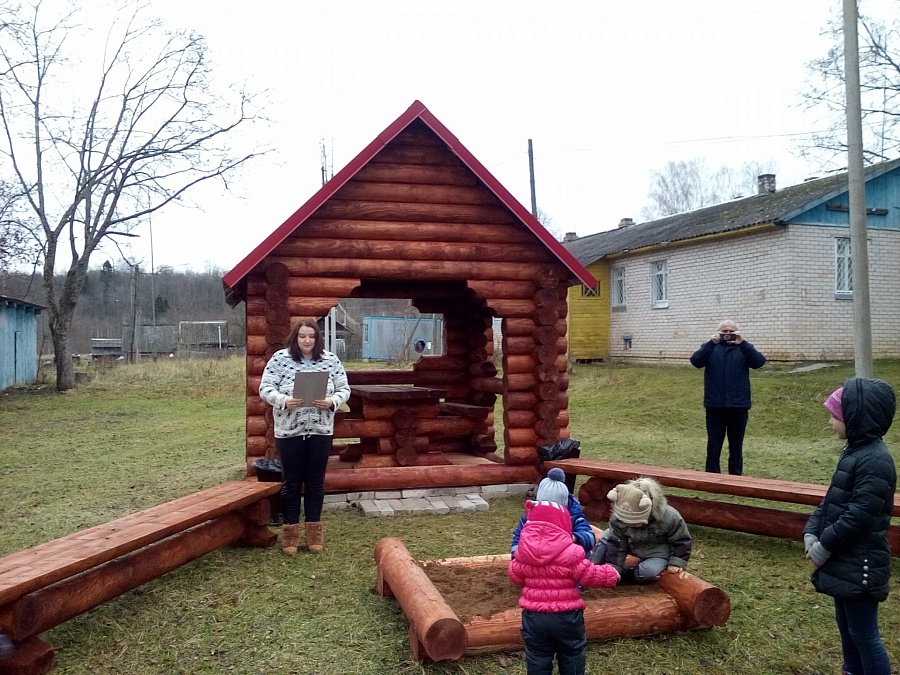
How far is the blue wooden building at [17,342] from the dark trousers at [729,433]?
23.2m

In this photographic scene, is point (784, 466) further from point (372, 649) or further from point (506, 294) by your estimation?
point (372, 649)

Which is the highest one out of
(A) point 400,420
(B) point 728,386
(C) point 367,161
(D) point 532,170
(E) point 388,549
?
(D) point 532,170

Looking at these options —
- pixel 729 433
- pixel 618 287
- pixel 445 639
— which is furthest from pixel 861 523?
pixel 618 287

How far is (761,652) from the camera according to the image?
427 centimetres

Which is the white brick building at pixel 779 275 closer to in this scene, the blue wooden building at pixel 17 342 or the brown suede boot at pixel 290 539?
the brown suede boot at pixel 290 539

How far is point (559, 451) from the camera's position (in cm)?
811

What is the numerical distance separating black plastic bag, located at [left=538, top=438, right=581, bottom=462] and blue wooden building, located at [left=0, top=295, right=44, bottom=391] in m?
21.9

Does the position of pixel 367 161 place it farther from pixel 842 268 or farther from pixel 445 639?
pixel 842 268

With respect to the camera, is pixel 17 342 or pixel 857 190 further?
pixel 17 342

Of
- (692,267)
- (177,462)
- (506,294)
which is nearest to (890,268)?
(692,267)

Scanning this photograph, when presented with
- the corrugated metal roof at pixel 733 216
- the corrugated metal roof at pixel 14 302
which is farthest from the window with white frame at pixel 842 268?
the corrugated metal roof at pixel 14 302

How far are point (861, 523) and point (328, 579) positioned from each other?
142 inches

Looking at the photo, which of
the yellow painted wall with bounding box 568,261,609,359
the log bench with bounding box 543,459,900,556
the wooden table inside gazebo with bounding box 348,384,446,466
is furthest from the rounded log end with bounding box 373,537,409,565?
the yellow painted wall with bounding box 568,261,609,359

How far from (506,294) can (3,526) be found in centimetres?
554
